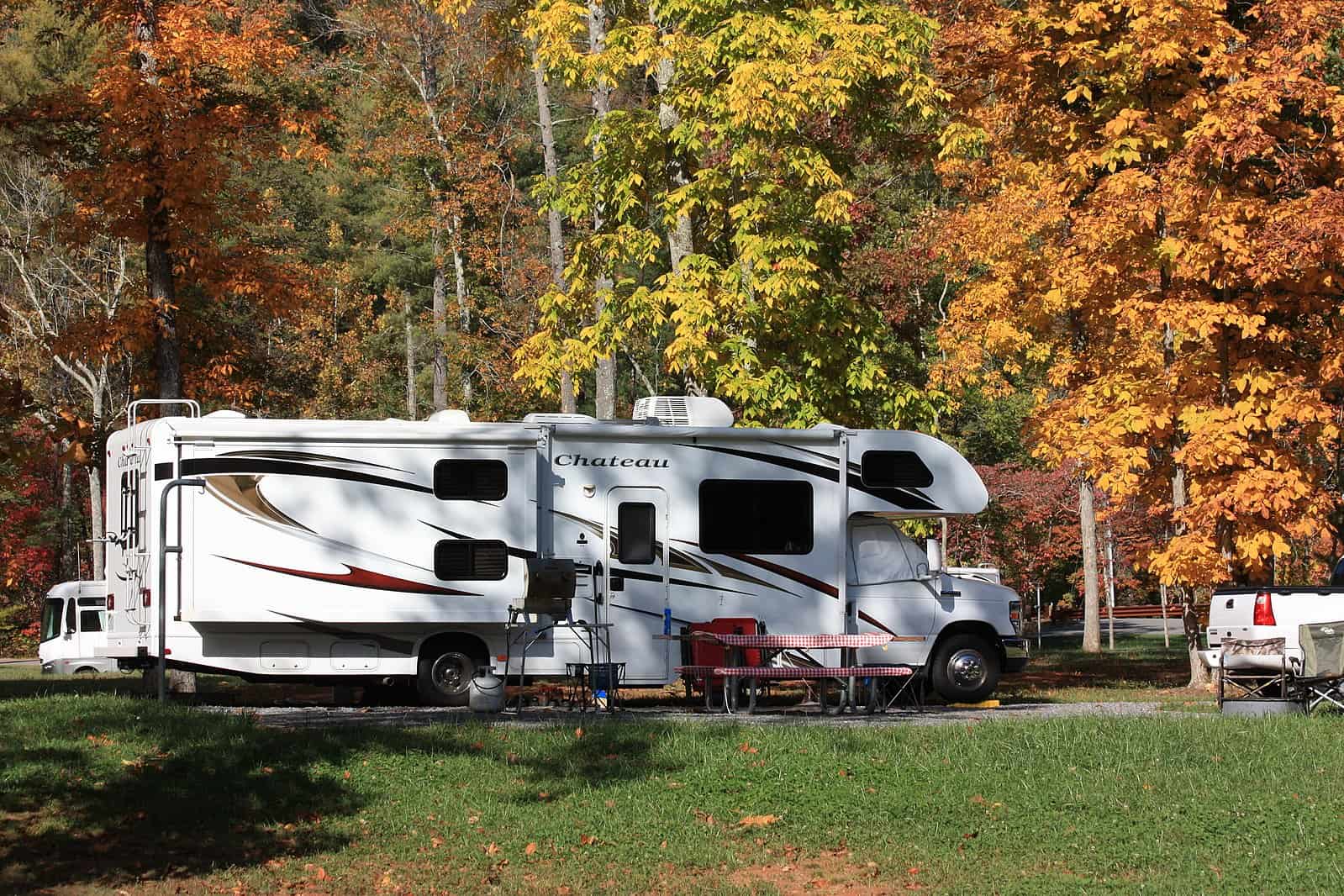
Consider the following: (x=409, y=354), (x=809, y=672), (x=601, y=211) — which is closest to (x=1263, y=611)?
(x=809, y=672)

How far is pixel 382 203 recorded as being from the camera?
178ft

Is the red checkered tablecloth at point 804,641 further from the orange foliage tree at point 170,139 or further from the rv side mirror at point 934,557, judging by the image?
the orange foliage tree at point 170,139

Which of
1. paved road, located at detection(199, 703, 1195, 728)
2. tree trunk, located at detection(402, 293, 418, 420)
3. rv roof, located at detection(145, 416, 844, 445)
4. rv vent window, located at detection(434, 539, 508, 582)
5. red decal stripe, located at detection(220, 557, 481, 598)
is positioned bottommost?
paved road, located at detection(199, 703, 1195, 728)

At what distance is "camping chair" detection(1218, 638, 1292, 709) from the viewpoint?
14.7 m

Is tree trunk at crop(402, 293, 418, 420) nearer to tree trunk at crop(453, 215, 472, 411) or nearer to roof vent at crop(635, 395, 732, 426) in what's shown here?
tree trunk at crop(453, 215, 472, 411)

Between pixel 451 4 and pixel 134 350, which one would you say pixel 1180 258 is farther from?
pixel 134 350

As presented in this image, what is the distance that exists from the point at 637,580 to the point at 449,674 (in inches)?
85.3

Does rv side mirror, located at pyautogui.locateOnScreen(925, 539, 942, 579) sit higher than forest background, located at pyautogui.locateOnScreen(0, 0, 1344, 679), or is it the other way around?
forest background, located at pyautogui.locateOnScreen(0, 0, 1344, 679)

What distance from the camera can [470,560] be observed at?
16.0m

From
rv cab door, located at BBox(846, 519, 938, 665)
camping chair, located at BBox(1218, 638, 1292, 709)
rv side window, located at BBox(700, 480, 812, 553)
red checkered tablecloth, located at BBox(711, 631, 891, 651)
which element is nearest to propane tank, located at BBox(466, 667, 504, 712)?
red checkered tablecloth, located at BBox(711, 631, 891, 651)

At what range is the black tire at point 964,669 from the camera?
55.1ft

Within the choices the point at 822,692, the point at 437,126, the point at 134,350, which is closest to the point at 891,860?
the point at 822,692

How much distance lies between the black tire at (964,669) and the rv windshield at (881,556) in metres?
0.86

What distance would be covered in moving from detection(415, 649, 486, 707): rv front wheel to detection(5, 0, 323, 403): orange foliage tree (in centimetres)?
620
